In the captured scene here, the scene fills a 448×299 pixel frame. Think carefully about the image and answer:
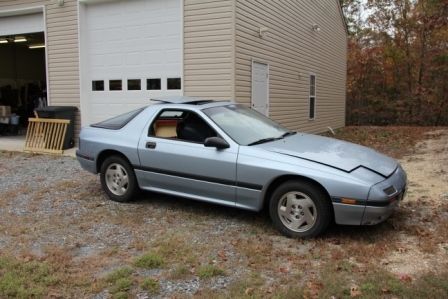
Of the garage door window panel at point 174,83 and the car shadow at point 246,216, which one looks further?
the garage door window panel at point 174,83

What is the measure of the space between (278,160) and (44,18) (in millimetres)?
9365

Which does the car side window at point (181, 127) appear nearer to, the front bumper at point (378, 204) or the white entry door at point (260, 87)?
the front bumper at point (378, 204)

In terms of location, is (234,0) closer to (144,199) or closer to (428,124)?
(144,199)

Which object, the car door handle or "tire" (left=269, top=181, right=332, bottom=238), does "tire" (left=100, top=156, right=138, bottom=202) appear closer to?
the car door handle

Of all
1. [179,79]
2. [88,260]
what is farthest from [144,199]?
[179,79]

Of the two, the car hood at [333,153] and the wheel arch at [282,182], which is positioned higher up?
the car hood at [333,153]

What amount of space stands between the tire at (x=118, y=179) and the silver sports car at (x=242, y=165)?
14 millimetres

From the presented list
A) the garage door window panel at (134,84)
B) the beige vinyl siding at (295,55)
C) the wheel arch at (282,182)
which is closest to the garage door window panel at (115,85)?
the garage door window panel at (134,84)

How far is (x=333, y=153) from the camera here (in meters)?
5.22

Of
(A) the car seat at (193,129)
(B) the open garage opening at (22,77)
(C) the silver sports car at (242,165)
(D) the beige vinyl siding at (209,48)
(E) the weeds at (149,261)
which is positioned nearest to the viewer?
(E) the weeds at (149,261)

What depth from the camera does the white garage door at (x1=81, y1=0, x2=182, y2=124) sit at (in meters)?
10.4

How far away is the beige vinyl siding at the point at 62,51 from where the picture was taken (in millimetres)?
11500

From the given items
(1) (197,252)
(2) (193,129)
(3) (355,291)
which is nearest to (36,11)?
(2) (193,129)

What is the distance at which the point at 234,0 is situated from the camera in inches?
375
